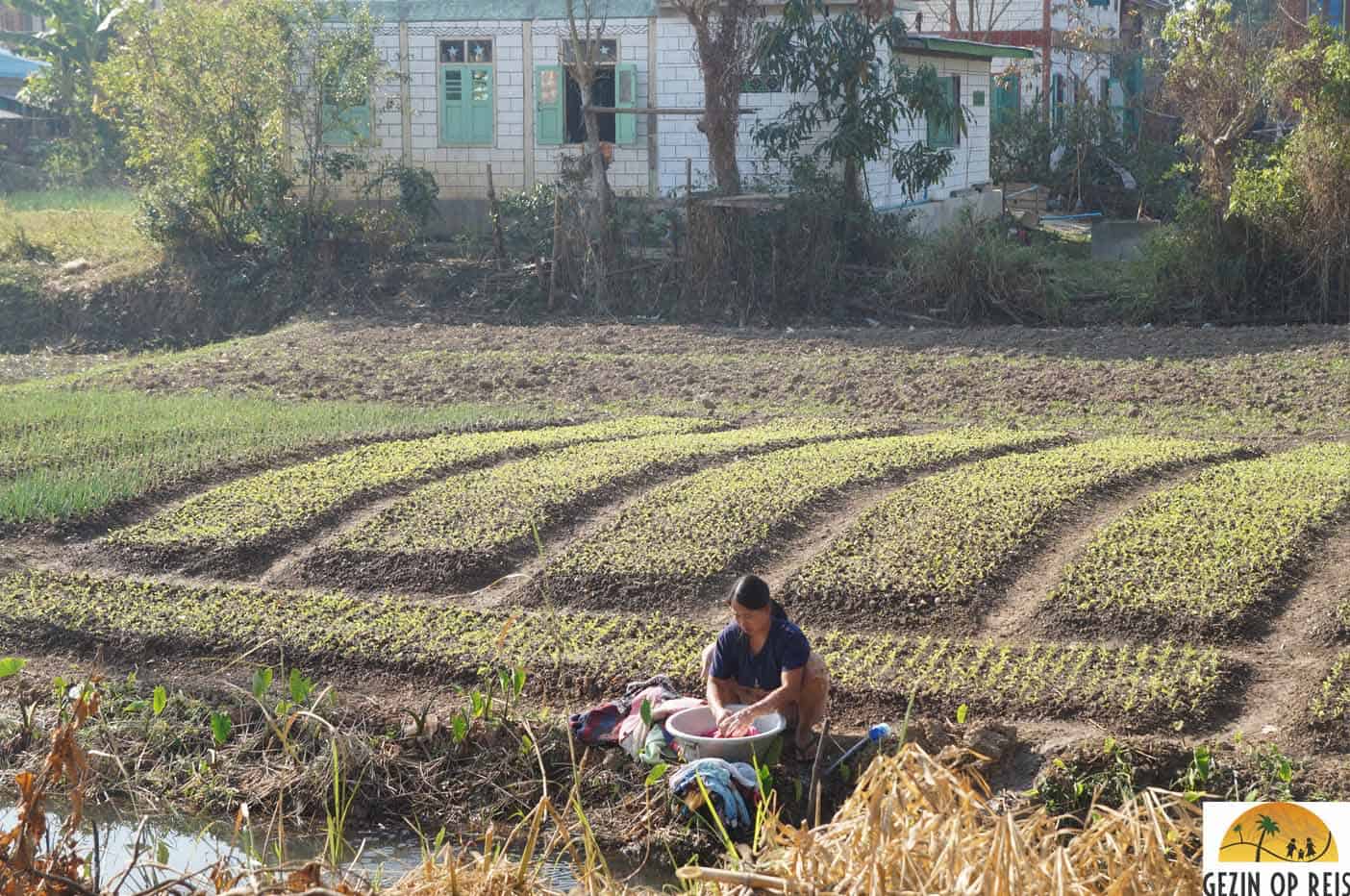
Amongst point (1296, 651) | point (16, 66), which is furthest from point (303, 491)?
point (16, 66)

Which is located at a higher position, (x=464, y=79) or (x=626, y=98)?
(x=464, y=79)

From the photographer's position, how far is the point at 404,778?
20.3 ft

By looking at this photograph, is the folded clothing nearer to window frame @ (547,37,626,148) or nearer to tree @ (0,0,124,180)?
window frame @ (547,37,626,148)

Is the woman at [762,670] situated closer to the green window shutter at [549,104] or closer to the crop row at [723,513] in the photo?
the crop row at [723,513]

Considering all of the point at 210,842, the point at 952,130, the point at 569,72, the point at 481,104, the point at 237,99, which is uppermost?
the point at 569,72

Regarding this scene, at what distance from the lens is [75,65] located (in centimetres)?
3191

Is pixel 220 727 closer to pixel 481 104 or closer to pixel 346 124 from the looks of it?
pixel 346 124

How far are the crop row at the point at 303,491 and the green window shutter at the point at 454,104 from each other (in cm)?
1095

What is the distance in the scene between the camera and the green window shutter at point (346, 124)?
20672 millimetres

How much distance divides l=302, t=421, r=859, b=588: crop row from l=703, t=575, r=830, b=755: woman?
1.82m

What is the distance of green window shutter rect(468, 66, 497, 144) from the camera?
71.8ft

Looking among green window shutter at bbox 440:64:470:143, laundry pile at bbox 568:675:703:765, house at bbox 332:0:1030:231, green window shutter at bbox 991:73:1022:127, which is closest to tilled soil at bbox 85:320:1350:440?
house at bbox 332:0:1030:231

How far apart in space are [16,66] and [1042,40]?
2343 cm

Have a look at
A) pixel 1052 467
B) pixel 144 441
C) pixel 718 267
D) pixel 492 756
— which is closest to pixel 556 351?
pixel 718 267
